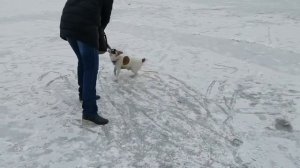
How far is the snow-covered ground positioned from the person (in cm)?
52

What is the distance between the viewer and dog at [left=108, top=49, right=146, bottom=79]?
235 inches

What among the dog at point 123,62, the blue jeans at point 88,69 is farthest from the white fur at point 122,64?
the blue jeans at point 88,69

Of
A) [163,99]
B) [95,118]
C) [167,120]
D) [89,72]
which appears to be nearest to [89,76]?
[89,72]

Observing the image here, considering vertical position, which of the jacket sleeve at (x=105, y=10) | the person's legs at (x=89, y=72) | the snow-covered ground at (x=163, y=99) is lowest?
the snow-covered ground at (x=163, y=99)

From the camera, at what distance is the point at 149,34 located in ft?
30.2

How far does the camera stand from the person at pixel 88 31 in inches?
170

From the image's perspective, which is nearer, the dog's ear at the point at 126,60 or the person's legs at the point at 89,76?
the person's legs at the point at 89,76

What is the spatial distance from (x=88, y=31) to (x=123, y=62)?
174cm

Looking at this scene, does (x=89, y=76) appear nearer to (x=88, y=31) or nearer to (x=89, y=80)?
(x=89, y=80)

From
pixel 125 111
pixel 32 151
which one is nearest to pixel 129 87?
pixel 125 111

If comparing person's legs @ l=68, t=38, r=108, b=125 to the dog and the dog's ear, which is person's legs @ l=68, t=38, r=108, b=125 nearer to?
the dog

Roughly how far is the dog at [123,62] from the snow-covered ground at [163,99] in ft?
0.63

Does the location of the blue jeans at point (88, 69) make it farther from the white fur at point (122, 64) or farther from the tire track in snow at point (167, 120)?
the white fur at point (122, 64)

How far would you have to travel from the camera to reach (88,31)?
4355 millimetres
